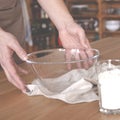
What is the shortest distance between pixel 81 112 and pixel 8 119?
0.19 m

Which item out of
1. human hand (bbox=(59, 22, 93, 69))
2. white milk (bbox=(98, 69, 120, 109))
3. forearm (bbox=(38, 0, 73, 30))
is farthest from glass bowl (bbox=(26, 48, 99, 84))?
forearm (bbox=(38, 0, 73, 30))

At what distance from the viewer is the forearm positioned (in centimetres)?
140

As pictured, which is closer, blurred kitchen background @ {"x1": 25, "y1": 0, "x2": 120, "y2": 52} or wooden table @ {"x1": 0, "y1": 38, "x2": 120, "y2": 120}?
wooden table @ {"x1": 0, "y1": 38, "x2": 120, "y2": 120}

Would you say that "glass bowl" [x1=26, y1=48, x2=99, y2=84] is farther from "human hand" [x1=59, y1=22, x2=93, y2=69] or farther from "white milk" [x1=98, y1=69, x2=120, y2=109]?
"white milk" [x1=98, y1=69, x2=120, y2=109]

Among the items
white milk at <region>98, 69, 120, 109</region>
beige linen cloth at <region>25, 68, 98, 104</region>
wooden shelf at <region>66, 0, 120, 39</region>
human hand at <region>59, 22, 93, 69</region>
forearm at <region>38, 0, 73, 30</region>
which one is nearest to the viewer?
white milk at <region>98, 69, 120, 109</region>

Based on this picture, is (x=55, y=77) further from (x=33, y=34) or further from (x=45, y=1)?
(x=33, y=34)

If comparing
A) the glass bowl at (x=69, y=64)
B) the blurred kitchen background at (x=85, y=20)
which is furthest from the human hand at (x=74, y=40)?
the blurred kitchen background at (x=85, y=20)

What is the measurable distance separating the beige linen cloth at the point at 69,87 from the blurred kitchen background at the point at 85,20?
3170mm

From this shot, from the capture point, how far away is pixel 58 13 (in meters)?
1.43

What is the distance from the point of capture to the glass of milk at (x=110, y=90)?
2.94 ft

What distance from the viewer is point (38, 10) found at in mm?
4535

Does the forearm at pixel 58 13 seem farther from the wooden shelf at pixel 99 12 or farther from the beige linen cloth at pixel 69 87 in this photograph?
the wooden shelf at pixel 99 12

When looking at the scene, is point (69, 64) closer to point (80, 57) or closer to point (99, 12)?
point (80, 57)

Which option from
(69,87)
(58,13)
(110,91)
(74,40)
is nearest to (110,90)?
(110,91)
